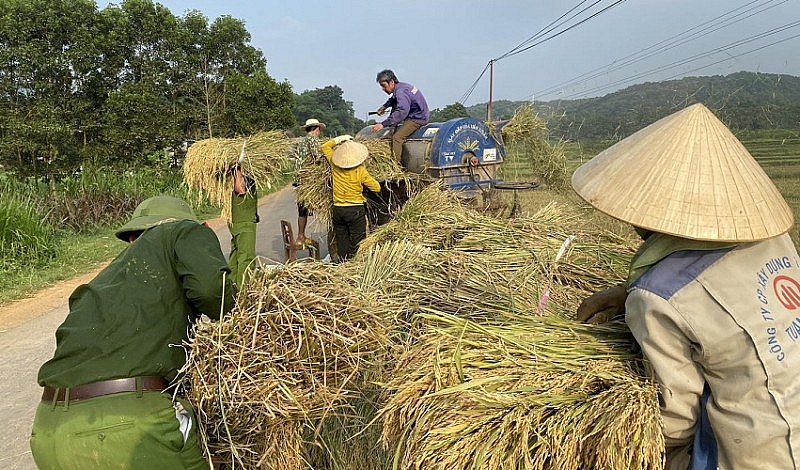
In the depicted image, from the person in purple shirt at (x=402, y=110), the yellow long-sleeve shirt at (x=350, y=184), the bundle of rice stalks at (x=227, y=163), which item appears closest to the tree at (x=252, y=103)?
the person in purple shirt at (x=402, y=110)

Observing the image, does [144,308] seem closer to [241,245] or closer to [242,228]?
[241,245]

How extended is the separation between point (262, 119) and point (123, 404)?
66.0 ft

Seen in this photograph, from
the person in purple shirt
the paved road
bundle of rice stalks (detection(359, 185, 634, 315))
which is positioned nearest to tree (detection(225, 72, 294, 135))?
the paved road

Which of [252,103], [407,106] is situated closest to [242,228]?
[407,106]

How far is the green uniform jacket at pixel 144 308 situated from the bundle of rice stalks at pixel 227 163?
149 inches

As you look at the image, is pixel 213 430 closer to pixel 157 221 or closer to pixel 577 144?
pixel 157 221

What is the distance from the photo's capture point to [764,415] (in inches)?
56.9

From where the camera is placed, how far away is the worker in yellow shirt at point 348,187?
21.5ft

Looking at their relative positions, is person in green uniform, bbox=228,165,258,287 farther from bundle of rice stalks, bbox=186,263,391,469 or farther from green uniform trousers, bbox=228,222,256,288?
bundle of rice stalks, bbox=186,263,391,469

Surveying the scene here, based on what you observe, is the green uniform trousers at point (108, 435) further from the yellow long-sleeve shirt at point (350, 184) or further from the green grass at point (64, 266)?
the green grass at point (64, 266)

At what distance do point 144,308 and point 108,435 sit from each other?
0.47 m

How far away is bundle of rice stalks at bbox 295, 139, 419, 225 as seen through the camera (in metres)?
7.25

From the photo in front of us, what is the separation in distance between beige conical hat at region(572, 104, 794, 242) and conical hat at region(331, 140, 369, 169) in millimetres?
4879

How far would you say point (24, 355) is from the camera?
5426 mm
